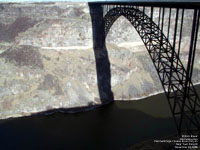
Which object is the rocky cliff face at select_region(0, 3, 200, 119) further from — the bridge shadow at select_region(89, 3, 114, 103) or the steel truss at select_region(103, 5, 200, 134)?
the steel truss at select_region(103, 5, 200, 134)

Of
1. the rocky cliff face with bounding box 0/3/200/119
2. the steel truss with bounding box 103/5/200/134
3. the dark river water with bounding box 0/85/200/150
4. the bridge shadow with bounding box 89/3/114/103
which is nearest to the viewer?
the steel truss with bounding box 103/5/200/134

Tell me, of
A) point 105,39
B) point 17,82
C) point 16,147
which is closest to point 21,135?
point 16,147

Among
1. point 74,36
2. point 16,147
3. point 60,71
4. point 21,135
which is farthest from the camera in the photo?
point 74,36

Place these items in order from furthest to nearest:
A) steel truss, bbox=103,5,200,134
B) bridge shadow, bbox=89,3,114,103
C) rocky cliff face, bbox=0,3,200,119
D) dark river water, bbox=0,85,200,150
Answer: bridge shadow, bbox=89,3,114,103, rocky cliff face, bbox=0,3,200,119, dark river water, bbox=0,85,200,150, steel truss, bbox=103,5,200,134

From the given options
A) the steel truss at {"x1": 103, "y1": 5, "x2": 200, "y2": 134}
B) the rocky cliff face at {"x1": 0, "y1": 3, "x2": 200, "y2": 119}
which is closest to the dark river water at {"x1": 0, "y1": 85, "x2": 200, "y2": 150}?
the rocky cliff face at {"x1": 0, "y1": 3, "x2": 200, "y2": 119}

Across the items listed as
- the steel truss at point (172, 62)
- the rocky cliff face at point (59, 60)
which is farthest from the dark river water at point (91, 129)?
the steel truss at point (172, 62)

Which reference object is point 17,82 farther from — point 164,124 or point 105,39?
point 164,124
